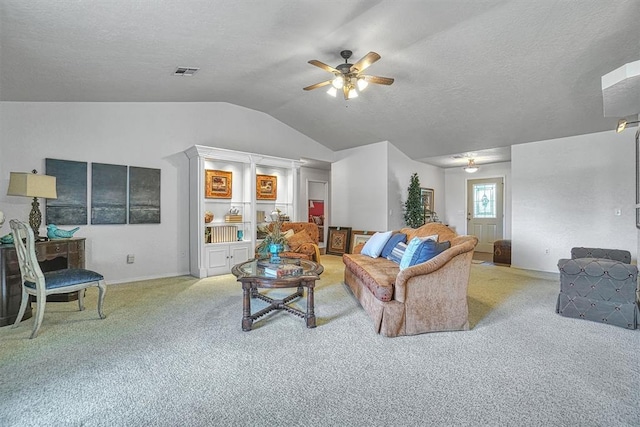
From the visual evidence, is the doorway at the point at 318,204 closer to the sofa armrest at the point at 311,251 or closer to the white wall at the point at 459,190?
the white wall at the point at 459,190

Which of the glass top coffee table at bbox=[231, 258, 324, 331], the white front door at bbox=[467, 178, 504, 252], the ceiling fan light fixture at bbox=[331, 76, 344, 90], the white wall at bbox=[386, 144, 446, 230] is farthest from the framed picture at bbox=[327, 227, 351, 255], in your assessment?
the ceiling fan light fixture at bbox=[331, 76, 344, 90]

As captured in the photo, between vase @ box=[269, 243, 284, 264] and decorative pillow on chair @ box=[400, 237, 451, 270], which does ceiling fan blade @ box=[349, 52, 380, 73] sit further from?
vase @ box=[269, 243, 284, 264]

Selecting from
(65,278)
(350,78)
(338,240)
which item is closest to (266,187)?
(338,240)

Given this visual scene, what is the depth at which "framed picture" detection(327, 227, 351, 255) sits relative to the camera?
746 centimetres

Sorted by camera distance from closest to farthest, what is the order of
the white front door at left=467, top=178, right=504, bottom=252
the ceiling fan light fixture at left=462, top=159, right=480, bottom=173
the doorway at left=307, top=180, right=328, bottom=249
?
the ceiling fan light fixture at left=462, top=159, right=480, bottom=173 < the white front door at left=467, top=178, right=504, bottom=252 < the doorway at left=307, top=180, right=328, bottom=249

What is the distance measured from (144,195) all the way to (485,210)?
26.0 feet

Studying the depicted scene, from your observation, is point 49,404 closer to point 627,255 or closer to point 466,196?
point 627,255

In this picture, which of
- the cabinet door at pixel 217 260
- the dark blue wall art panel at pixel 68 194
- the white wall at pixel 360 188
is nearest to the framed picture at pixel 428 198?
the white wall at pixel 360 188

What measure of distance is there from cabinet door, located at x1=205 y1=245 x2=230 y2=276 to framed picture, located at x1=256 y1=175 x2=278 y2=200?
1277 mm

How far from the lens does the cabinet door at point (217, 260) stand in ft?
17.2

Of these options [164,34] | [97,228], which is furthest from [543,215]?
[97,228]

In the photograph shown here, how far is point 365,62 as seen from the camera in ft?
10.4

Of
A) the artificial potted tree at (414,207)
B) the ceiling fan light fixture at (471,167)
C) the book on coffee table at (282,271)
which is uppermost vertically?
the ceiling fan light fixture at (471,167)

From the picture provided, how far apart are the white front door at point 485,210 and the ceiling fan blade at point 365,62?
628 centimetres
